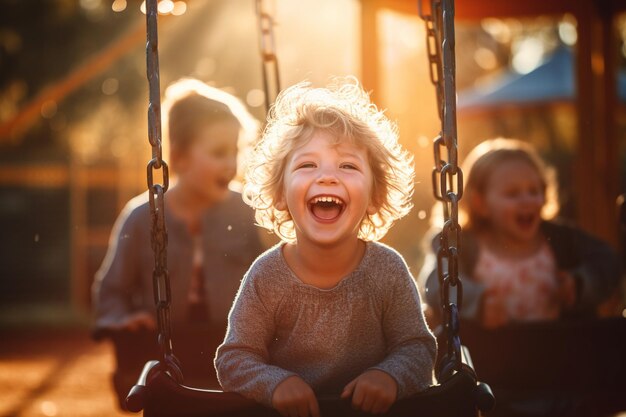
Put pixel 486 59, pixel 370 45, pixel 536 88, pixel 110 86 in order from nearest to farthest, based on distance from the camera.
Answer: pixel 370 45 → pixel 536 88 → pixel 110 86 → pixel 486 59

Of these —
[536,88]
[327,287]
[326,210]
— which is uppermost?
[536,88]

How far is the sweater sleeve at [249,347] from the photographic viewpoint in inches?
61.3

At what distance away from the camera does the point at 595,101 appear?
13.7ft

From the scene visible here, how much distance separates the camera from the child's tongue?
1617mm

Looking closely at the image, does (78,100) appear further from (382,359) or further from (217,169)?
(382,359)

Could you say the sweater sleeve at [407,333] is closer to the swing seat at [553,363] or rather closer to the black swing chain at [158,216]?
the black swing chain at [158,216]

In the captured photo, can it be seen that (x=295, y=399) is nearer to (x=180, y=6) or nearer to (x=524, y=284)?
(x=524, y=284)

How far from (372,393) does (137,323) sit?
1173mm

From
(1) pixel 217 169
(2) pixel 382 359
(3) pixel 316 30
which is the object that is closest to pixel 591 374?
(2) pixel 382 359

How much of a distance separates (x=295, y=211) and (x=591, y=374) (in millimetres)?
1017

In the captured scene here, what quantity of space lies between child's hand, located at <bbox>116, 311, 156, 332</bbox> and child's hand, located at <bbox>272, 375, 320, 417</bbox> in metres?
1.00

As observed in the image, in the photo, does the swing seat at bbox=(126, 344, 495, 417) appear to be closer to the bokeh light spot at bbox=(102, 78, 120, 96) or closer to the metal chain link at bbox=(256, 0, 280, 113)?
the metal chain link at bbox=(256, 0, 280, 113)

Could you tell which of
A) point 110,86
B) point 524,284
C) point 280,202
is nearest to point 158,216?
point 280,202

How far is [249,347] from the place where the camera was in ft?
5.32
